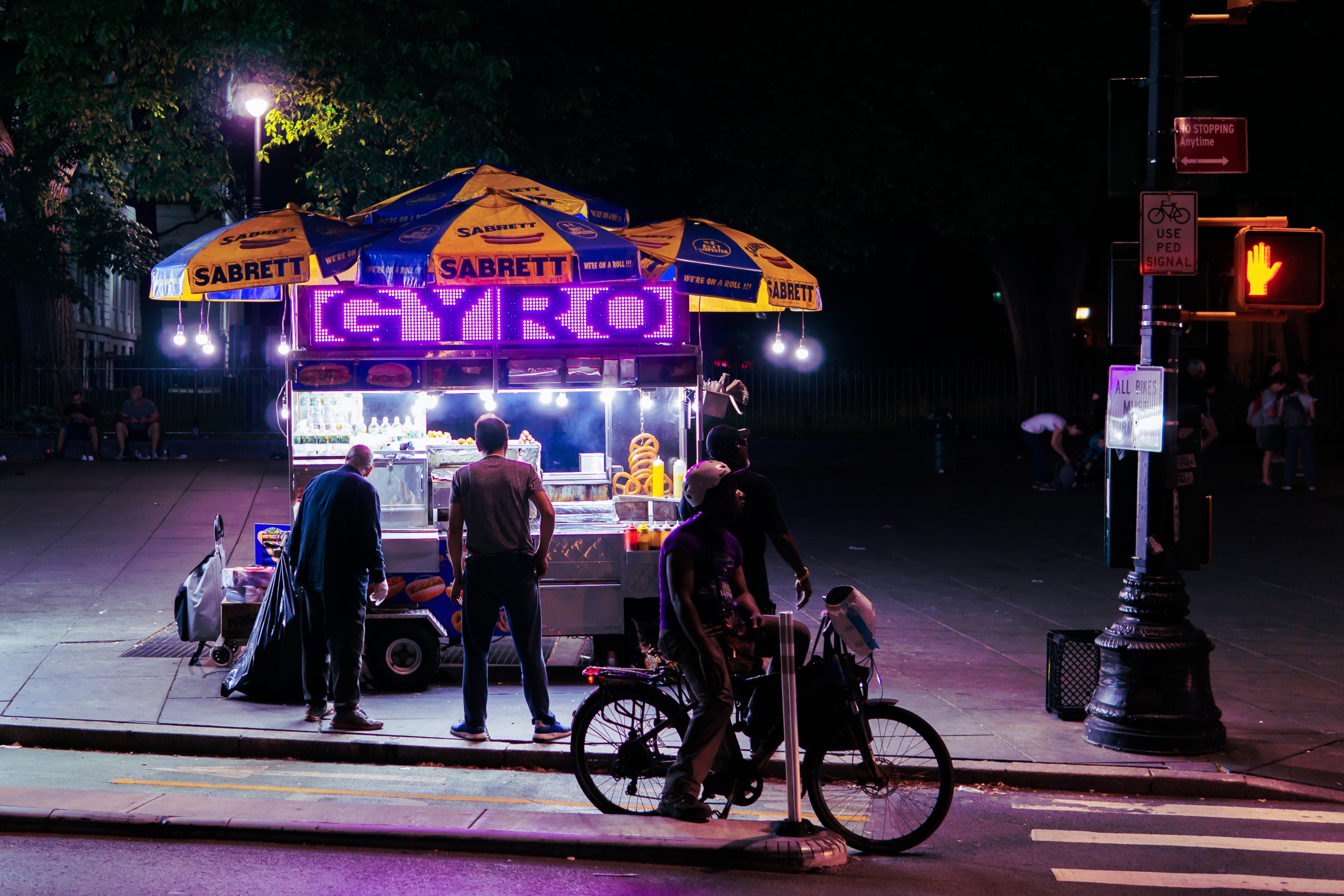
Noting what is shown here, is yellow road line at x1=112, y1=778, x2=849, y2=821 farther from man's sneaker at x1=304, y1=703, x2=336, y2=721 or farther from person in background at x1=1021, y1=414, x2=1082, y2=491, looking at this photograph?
person in background at x1=1021, y1=414, x2=1082, y2=491


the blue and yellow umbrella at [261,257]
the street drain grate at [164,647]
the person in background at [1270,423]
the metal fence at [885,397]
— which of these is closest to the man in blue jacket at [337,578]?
the blue and yellow umbrella at [261,257]

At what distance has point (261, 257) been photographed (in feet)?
28.6

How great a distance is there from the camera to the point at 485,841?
214 inches

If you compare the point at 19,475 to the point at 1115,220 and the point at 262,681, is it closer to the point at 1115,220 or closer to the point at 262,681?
the point at 262,681

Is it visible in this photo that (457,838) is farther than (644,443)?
No

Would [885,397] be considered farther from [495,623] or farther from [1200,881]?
[1200,881]

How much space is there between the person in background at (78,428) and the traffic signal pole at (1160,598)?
63.3 ft

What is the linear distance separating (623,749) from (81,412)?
1920 centimetres

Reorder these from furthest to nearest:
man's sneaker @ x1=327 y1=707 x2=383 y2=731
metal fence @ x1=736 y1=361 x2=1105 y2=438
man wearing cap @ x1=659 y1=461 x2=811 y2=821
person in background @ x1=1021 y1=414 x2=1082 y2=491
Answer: metal fence @ x1=736 y1=361 x2=1105 y2=438
person in background @ x1=1021 y1=414 x2=1082 y2=491
man's sneaker @ x1=327 y1=707 x2=383 y2=731
man wearing cap @ x1=659 y1=461 x2=811 y2=821

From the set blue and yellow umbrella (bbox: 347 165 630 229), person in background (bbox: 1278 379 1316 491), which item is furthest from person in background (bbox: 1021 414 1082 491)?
blue and yellow umbrella (bbox: 347 165 630 229)

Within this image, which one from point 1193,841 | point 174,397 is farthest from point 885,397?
point 1193,841

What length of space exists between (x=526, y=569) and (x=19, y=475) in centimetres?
1549

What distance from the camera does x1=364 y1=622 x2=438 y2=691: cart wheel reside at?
27.7 feet

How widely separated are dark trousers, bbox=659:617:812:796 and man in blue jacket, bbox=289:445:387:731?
8.38 feet
